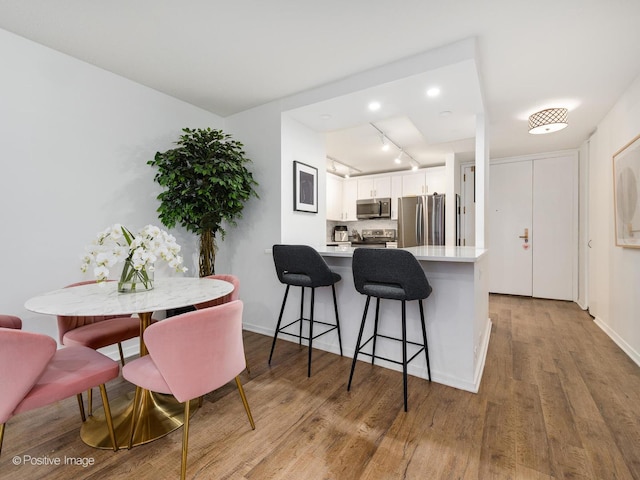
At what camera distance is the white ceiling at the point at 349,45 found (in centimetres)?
185

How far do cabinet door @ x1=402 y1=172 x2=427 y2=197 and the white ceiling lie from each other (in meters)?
2.21

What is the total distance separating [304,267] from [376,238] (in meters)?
3.67

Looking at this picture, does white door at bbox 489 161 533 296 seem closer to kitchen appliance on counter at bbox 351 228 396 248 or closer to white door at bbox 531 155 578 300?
white door at bbox 531 155 578 300

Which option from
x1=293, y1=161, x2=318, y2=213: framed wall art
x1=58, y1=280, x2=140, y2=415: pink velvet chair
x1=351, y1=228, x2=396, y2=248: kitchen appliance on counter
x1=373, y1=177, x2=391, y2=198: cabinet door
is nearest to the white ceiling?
x1=293, y1=161, x2=318, y2=213: framed wall art

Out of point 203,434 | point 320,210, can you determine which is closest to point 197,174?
point 320,210

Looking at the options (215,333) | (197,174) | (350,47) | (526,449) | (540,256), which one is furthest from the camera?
(540,256)

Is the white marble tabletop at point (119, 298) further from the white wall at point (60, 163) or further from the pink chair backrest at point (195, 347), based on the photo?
the white wall at point (60, 163)

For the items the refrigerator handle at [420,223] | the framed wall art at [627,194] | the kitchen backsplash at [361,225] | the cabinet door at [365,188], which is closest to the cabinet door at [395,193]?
the kitchen backsplash at [361,225]

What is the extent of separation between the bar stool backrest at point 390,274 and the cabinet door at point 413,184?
3839 millimetres

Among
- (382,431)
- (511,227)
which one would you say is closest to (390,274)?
(382,431)

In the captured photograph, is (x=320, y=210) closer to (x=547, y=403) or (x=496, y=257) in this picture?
(x=547, y=403)

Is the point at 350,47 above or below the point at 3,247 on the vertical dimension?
above

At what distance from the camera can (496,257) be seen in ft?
17.0

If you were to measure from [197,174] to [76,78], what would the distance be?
1.12 m
